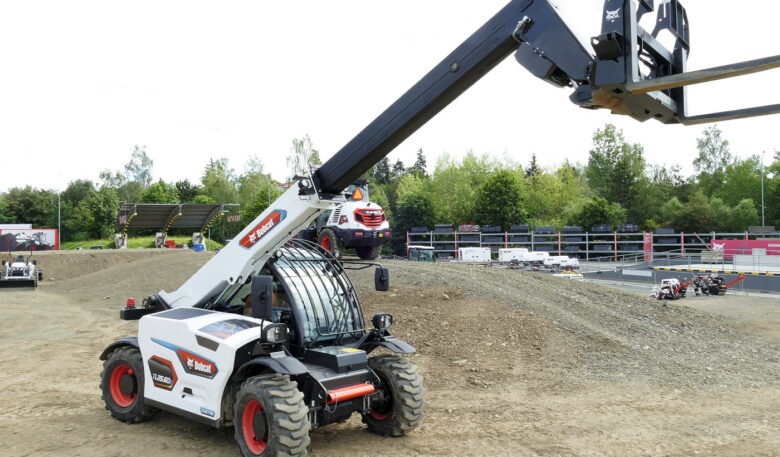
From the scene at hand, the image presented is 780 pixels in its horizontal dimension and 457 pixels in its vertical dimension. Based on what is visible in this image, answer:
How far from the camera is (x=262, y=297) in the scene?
5371 mm

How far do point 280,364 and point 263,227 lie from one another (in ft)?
5.70

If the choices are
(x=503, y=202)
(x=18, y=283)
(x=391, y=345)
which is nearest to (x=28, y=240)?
(x=18, y=283)

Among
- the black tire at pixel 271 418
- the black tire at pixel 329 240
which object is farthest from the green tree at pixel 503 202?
the black tire at pixel 271 418

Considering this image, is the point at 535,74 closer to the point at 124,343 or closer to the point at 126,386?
the point at 124,343

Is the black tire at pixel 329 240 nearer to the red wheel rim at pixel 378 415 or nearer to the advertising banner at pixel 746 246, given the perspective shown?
the red wheel rim at pixel 378 415

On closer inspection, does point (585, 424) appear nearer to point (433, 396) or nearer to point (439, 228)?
point (433, 396)

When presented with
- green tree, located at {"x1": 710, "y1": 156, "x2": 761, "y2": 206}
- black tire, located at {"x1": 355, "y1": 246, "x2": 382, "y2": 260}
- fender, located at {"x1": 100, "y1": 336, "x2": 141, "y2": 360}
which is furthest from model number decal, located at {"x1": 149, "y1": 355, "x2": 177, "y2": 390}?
green tree, located at {"x1": 710, "y1": 156, "x2": 761, "y2": 206}

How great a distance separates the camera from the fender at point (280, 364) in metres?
5.50

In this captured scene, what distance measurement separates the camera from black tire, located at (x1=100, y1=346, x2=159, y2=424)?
699 cm

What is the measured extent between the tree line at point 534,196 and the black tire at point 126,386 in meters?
40.5

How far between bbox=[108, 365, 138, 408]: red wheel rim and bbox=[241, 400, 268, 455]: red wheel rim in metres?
2.27

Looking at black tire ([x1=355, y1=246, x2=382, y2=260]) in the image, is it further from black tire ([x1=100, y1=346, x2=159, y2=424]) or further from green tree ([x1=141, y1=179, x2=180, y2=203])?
green tree ([x1=141, y1=179, x2=180, y2=203])

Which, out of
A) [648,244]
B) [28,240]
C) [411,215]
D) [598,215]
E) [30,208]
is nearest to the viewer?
[648,244]

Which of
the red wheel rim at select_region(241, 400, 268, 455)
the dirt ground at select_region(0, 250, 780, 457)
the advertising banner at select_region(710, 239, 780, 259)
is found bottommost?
the dirt ground at select_region(0, 250, 780, 457)
